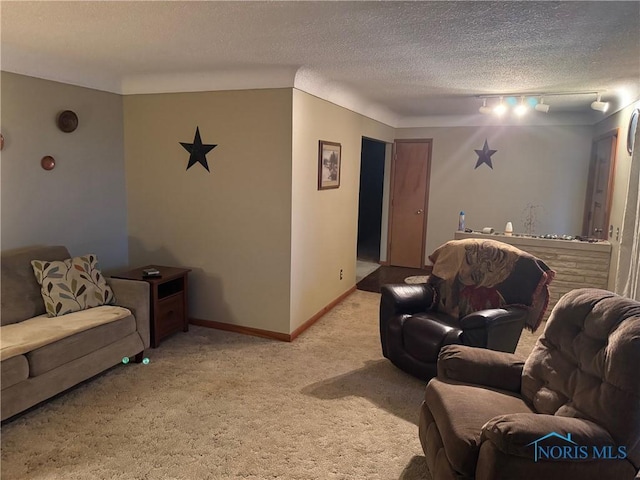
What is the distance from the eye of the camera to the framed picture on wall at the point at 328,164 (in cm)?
421

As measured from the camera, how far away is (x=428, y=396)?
7.20 feet

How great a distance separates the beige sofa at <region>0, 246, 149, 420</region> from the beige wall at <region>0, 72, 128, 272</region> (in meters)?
0.30

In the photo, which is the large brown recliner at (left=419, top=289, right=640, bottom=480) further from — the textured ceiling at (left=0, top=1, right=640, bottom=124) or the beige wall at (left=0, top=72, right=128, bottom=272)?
the beige wall at (left=0, top=72, right=128, bottom=272)

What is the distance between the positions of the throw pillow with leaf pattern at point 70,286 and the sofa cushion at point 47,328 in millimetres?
68

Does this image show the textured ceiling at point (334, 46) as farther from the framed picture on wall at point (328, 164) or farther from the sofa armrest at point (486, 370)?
the sofa armrest at point (486, 370)

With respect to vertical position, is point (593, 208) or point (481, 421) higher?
point (593, 208)

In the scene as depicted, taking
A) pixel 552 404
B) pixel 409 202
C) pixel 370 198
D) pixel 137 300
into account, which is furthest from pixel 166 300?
pixel 370 198

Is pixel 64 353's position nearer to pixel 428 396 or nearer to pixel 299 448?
pixel 299 448

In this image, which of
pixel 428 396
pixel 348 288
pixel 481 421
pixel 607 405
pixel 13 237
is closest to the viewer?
pixel 607 405

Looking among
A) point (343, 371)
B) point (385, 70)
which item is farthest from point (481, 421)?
point (385, 70)

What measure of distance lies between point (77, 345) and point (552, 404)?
2730mm

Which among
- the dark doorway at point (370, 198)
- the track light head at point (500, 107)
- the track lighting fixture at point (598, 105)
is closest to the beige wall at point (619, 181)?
the track lighting fixture at point (598, 105)

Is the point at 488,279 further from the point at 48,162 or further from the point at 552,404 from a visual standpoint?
the point at 48,162

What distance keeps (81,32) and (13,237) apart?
1.63 m
